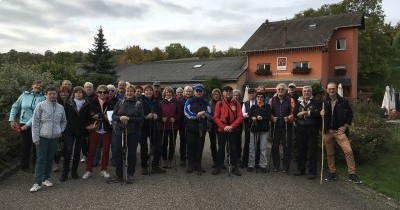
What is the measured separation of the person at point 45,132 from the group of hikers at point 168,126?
0.02m

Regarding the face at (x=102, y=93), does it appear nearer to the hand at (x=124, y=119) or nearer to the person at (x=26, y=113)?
the hand at (x=124, y=119)

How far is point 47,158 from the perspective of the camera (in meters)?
7.41

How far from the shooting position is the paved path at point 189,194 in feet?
20.6

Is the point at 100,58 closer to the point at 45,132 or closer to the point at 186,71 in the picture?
the point at 186,71

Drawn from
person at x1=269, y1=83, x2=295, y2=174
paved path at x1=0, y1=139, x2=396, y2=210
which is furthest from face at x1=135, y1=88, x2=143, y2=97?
person at x1=269, y1=83, x2=295, y2=174

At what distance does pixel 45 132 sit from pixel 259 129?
14.7 feet

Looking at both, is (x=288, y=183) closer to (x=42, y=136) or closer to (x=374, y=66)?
(x=42, y=136)

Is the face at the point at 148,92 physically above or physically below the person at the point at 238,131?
above

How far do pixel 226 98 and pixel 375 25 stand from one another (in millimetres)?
39596

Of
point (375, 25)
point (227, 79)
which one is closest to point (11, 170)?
point (227, 79)

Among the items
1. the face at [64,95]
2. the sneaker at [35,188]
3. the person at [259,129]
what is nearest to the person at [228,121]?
the person at [259,129]

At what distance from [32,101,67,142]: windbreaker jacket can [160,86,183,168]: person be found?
7.85 feet

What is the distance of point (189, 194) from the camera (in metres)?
6.89

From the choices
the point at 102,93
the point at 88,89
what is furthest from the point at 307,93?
the point at 88,89
